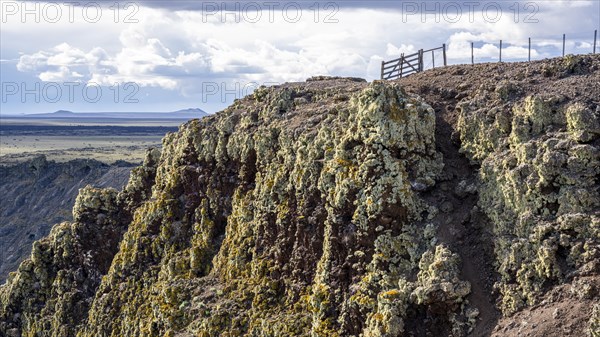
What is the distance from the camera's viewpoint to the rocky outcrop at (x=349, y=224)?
23359 millimetres

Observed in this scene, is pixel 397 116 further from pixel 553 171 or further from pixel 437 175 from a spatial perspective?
pixel 553 171

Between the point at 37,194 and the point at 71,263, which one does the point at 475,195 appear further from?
the point at 37,194

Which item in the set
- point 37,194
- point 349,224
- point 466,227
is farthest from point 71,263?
point 37,194

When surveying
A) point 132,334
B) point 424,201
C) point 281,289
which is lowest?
point 132,334

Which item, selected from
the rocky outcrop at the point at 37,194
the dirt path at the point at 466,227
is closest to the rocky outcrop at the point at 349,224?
the dirt path at the point at 466,227

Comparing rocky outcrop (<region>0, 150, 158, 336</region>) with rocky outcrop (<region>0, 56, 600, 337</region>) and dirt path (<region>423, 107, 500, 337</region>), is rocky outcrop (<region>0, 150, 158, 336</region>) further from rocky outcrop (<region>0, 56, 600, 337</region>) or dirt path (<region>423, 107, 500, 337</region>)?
dirt path (<region>423, 107, 500, 337</region>)

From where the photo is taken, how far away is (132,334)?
33.0 metres

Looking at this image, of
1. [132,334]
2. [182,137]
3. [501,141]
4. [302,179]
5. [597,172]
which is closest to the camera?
[597,172]

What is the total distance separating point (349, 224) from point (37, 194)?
76476mm

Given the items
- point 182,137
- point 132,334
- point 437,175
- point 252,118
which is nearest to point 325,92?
point 252,118

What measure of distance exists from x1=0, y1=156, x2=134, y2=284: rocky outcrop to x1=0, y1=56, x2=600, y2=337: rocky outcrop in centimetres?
4702

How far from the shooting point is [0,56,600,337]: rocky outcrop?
23.4 m

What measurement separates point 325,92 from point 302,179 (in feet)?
22.4

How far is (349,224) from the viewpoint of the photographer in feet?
86.9
